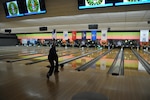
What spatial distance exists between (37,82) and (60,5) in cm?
368

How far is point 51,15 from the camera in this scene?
6473mm

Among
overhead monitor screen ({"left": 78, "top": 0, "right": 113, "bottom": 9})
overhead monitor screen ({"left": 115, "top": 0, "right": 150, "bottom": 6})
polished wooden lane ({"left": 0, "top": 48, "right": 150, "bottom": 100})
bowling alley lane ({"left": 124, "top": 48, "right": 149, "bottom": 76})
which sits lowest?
bowling alley lane ({"left": 124, "top": 48, "right": 149, "bottom": 76})

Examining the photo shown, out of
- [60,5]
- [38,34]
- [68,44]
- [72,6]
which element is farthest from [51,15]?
[38,34]

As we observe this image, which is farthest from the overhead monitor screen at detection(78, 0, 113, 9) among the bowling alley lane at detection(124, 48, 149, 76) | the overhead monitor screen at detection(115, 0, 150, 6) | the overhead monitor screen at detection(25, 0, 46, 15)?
the bowling alley lane at detection(124, 48, 149, 76)

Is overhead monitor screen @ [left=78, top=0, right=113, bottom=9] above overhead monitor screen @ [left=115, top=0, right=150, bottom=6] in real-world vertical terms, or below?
above

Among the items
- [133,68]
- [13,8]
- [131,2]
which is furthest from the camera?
[13,8]

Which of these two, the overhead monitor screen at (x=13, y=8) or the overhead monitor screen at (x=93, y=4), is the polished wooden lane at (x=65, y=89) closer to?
the overhead monitor screen at (x=93, y=4)

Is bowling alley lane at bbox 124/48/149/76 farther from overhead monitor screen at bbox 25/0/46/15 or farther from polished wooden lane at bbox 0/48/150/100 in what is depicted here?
overhead monitor screen at bbox 25/0/46/15

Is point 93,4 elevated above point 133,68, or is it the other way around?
point 93,4

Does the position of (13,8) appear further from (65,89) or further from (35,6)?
(65,89)

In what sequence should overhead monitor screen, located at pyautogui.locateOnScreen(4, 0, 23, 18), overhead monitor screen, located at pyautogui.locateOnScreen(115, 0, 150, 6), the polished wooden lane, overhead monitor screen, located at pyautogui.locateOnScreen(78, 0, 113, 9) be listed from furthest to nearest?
overhead monitor screen, located at pyautogui.locateOnScreen(4, 0, 23, 18) < overhead monitor screen, located at pyautogui.locateOnScreen(78, 0, 113, 9) < overhead monitor screen, located at pyautogui.locateOnScreen(115, 0, 150, 6) < the polished wooden lane

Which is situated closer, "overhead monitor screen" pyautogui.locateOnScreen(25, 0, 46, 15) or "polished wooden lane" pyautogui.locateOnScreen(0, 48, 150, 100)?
"polished wooden lane" pyautogui.locateOnScreen(0, 48, 150, 100)

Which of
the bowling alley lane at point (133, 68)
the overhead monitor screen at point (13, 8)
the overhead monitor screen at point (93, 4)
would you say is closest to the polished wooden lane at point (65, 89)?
the bowling alley lane at point (133, 68)

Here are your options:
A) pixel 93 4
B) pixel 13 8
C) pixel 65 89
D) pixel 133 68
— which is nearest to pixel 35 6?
pixel 13 8
